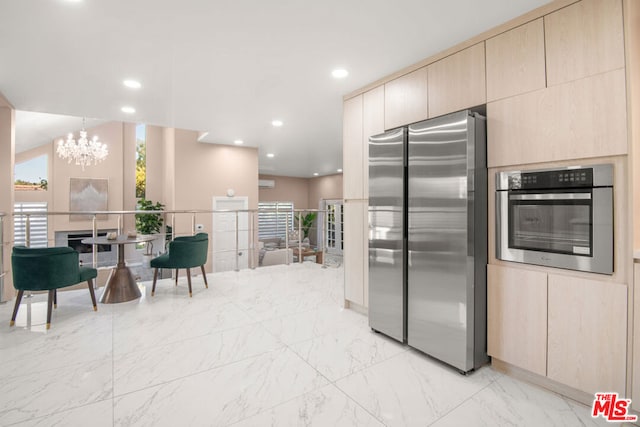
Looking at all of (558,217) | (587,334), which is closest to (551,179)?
(558,217)

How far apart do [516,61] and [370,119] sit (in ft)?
4.31

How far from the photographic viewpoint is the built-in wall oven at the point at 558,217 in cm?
167

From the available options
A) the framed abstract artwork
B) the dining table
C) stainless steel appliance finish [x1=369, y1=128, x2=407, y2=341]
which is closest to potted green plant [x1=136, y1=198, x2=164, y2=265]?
the framed abstract artwork

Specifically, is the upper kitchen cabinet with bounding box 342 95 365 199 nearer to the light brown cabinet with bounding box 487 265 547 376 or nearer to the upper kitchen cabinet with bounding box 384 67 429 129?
the upper kitchen cabinet with bounding box 384 67 429 129

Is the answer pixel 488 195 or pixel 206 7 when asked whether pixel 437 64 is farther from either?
pixel 206 7

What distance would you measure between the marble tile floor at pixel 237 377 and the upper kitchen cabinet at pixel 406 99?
6.38 ft

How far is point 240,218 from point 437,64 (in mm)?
5246

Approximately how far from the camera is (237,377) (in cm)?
205

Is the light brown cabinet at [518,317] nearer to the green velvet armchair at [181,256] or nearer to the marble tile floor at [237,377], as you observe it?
the marble tile floor at [237,377]

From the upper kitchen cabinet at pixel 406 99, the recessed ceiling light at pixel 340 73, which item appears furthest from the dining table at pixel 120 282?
the upper kitchen cabinet at pixel 406 99

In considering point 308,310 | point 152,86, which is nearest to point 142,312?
point 308,310

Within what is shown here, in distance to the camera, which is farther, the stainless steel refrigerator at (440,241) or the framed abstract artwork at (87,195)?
the framed abstract artwork at (87,195)

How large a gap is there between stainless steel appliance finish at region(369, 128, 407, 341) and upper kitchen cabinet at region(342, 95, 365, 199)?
426mm

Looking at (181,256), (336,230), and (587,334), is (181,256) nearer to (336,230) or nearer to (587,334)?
(587,334)
